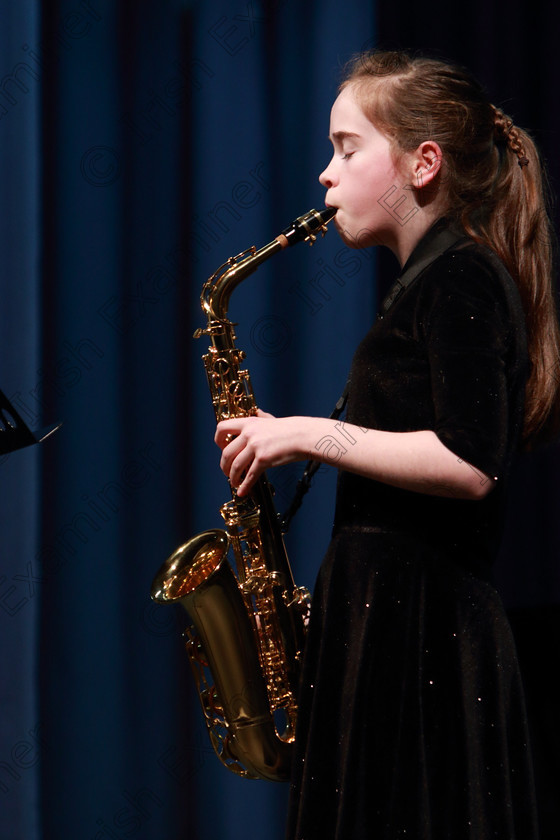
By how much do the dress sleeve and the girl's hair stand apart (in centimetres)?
15

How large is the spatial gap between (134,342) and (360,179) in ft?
3.18

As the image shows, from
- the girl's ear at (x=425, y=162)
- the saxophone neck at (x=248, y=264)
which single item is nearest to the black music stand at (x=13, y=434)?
the saxophone neck at (x=248, y=264)

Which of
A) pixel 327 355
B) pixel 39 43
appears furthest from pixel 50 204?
pixel 327 355

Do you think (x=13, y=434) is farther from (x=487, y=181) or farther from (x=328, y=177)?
(x=487, y=181)

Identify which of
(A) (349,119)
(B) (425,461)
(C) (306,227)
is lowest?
(B) (425,461)

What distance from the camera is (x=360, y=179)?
1410 millimetres

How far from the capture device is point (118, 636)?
2.18 metres

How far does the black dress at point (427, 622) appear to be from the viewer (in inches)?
47.9

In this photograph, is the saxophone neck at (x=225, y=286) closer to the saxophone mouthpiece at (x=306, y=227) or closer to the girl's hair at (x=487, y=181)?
the saxophone mouthpiece at (x=306, y=227)

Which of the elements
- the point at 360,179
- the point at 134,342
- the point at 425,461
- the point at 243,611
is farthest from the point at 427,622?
the point at 134,342

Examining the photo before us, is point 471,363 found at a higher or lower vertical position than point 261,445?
higher

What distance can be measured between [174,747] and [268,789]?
0.27 m

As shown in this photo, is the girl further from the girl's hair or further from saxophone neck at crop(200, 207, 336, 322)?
saxophone neck at crop(200, 207, 336, 322)

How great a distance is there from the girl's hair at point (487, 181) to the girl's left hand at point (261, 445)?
0.39 meters
